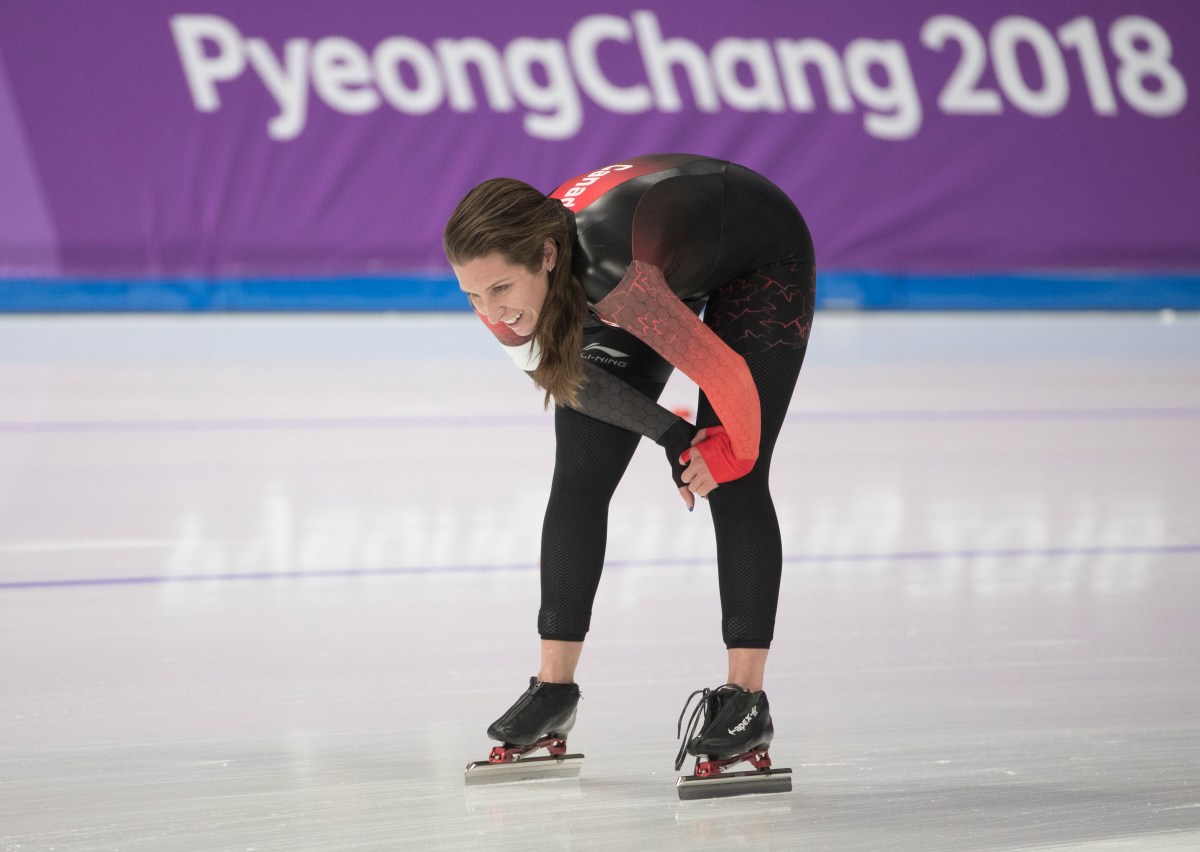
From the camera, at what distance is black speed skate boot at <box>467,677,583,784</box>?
187 centimetres

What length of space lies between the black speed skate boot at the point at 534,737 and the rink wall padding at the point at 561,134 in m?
6.57

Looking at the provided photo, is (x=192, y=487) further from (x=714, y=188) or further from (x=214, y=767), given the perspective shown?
(x=714, y=188)

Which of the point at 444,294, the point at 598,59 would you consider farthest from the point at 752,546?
the point at 598,59

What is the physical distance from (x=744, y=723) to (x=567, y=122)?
22.7 ft

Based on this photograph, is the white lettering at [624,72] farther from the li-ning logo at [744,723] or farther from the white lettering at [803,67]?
the li-ning logo at [744,723]

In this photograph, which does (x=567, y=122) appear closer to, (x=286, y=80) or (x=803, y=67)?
(x=803, y=67)

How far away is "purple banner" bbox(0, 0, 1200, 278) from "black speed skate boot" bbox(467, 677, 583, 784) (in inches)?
259

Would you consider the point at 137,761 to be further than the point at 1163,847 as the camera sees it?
Yes

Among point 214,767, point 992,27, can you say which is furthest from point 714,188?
point 992,27

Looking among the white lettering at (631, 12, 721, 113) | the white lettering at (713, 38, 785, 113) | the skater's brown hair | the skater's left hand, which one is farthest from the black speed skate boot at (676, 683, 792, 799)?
the white lettering at (713, 38, 785, 113)

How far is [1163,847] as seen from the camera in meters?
1.62

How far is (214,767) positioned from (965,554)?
1.84 metres

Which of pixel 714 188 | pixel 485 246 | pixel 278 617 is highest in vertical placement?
pixel 714 188

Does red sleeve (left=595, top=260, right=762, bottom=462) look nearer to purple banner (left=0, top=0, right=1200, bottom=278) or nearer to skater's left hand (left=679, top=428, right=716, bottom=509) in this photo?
skater's left hand (left=679, top=428, right=716, bottom=509)
